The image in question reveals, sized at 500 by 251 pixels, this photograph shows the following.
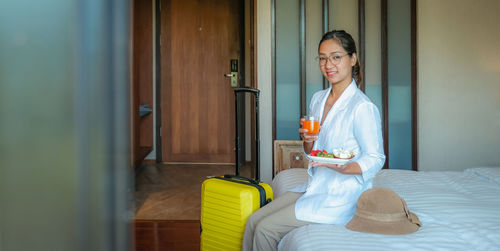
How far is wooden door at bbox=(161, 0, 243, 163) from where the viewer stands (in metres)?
5.69

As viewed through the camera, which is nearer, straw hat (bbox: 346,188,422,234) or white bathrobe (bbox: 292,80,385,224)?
straw hat (bbox: 346,188,422,234)

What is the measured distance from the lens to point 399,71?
4.09 metres

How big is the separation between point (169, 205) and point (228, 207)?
6.03ft

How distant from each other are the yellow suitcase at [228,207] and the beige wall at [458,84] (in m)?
2.33

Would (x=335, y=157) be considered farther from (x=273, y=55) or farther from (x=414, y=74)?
(x=414, y=74)

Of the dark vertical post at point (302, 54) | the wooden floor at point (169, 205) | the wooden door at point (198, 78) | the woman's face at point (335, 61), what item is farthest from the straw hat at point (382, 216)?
the wooden door at point (198, 78)

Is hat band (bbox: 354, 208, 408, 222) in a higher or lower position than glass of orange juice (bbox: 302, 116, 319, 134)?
lower

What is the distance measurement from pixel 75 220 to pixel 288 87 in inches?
137

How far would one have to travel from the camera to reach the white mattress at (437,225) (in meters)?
1.59

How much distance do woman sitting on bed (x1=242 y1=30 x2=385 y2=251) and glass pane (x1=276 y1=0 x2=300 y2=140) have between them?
6.36 ft

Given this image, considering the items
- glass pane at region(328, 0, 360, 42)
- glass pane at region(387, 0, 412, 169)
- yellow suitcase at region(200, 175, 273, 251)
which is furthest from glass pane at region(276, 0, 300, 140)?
yellow suitcase at region(200, 175, 273, 251)

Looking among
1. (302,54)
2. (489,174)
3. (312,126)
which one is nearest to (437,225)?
(312,126)

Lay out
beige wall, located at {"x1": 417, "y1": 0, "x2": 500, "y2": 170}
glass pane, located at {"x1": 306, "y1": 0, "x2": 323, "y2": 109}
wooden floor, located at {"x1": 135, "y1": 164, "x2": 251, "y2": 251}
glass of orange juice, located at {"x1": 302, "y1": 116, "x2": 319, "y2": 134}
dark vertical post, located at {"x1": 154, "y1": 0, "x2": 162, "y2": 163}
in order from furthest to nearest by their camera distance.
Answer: dark vertical post, located at {"x1": 154, "y1": 0, "x2": 162, "y2": 163} < glass pane, located at {"x1": 306, "y1": 0, "x2": 323, "y2": 109} < beige wall, located at {"x1": 417, "y1": 0, "x2": 500, "y2": 170} < wooden floor, located at {"x1": 135, "y1": 164, "x2": 251, "y2": 251} < glass of orange juice, located at {"x1": 302, "y1": 116, "x2": 319, "y2": 134}

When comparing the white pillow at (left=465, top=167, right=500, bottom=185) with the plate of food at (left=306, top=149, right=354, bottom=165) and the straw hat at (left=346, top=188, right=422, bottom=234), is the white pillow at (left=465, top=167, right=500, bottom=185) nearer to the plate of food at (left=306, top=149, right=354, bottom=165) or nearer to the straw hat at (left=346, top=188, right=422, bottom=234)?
the straw hat at (left=346, top=188, right=422, bottom=234)
